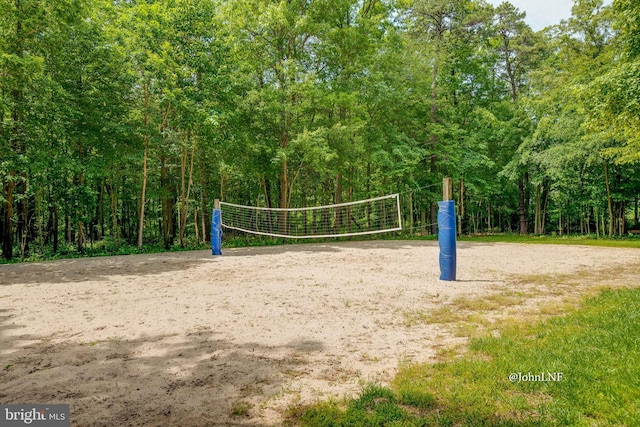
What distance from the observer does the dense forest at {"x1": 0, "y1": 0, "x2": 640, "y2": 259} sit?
10.5 meters

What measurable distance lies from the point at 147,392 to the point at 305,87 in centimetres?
1370

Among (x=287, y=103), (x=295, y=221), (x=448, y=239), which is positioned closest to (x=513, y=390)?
(x=448, y=239)

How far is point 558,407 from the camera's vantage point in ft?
7.14

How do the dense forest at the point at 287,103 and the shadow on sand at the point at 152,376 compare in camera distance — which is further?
the dense forest at the point at 287,103

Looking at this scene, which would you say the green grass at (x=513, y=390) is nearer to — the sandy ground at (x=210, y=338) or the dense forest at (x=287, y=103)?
the sandy ground at (x=210, y=338)

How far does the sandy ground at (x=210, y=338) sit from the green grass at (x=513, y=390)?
267 millimetres

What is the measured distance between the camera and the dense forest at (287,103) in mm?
10508

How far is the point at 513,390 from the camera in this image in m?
2.43

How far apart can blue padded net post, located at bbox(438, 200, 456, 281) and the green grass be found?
3.44 meters

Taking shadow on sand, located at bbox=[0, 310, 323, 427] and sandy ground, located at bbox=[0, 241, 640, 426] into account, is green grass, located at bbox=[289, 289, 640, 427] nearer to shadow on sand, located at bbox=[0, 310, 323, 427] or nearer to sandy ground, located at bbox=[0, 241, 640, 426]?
sandy ground, located at bbox=[0, 241, 640, 426]

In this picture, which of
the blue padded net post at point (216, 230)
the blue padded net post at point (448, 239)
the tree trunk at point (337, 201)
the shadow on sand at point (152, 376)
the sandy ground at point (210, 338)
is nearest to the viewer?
the shadow on sand at point (152, 376)

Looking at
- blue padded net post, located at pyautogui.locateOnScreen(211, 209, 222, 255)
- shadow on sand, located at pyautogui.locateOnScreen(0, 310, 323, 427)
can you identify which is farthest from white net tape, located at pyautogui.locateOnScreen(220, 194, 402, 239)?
shadow on sand, located at pyautogui.locateOnScreen(0, 310, 323, 427)

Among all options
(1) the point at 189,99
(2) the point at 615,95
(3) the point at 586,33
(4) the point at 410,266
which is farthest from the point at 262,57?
(3) the point at 586,33

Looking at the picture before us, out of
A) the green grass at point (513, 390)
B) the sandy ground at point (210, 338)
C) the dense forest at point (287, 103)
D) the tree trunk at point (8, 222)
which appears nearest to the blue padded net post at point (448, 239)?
the sandy ground at point (210, 338)
